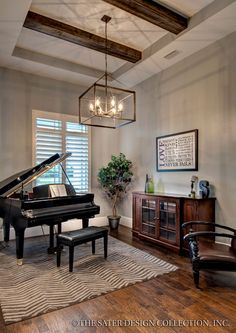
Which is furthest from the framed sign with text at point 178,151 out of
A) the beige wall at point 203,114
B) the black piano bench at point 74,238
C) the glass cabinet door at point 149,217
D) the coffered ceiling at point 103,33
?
the black piano bench at point 74,238

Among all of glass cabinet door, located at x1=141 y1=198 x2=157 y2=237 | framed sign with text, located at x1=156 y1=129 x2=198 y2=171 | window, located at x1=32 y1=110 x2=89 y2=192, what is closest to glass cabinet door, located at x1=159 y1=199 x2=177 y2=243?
glass cabinet door, located at x1=141 y1=198 x2=157 y2=237

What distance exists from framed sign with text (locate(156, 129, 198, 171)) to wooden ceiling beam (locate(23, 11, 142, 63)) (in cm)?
190

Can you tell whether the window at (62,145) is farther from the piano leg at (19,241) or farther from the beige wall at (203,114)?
the piano leg at (19,241)

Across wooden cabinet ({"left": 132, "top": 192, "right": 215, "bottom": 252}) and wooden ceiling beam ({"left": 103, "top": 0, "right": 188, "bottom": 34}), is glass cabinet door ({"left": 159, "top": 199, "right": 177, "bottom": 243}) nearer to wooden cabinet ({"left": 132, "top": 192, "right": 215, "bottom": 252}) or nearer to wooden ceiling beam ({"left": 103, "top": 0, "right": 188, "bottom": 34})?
wooden cabinet ({"left": 132, "top": 192, "right": 215, "bottom": 252})

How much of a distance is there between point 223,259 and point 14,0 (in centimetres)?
417

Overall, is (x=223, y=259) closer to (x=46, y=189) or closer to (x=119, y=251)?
(x=119, y=251)

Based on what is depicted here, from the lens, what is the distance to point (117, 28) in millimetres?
4012

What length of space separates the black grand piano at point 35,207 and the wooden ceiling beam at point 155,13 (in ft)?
8.56

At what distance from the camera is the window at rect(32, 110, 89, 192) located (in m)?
5.21

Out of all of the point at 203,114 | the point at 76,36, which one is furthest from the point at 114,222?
the point at 76,36

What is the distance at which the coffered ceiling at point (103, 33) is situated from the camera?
11.0 ft

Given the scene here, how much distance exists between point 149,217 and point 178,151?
4.92 ft

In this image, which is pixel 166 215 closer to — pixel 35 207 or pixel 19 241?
pixel 35 207

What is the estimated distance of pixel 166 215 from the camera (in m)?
4.20
